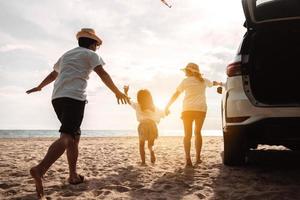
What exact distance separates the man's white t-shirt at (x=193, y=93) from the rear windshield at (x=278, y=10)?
6.47ft

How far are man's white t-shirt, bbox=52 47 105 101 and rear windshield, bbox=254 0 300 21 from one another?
6.71ft

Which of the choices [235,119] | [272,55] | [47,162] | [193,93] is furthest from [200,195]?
[193,93]

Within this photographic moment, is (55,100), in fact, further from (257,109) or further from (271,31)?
(271,31)

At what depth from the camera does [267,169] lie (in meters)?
5.21

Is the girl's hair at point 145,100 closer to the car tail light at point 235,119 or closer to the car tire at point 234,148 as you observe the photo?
the car tire at point 234,148

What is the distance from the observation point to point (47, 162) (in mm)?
3742

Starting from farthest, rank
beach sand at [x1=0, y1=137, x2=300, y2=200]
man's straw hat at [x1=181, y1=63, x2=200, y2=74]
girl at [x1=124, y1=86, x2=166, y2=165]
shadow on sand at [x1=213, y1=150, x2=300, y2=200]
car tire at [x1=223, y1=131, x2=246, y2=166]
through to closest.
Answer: girl at [x1=124, y1=86, x2=166, y2=165], man's straw hat at [x1=181, y1=63, x2=200, y2=74], car tire at [x1=223, y1=131, x2=246, y2=166], beach sand at [x1=0, y1=137, x2=300, y2=200], shadow on sand at [x1=213, y1=150, x2=300, y2=200]

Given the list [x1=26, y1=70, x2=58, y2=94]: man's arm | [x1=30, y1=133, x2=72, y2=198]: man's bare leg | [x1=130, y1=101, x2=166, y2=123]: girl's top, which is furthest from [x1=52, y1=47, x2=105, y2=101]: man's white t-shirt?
[x1=130, y1=101, x2=166, y2=123]: girl's top

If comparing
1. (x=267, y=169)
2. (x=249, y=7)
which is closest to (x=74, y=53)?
(x=249, y=7)

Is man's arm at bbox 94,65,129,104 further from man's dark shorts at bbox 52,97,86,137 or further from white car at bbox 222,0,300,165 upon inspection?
white car at bbox 222,0,300,165

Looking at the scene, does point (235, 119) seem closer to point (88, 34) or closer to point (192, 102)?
point (192, 102)

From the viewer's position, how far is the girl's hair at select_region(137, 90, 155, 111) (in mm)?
6402

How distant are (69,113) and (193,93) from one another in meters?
2.64

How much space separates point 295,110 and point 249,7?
1276mm
